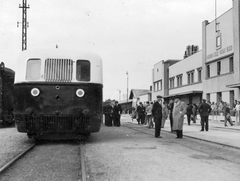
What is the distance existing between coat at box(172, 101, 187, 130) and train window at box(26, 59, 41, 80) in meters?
5.28

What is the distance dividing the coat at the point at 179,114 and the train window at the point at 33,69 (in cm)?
528

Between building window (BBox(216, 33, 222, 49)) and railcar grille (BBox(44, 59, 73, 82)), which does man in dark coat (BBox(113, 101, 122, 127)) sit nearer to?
railcar grille (BBox(44, 59, 73, 82))

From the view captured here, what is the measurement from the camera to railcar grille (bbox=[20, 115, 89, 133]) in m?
9.77

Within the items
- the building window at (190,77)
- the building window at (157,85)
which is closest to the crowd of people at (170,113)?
the building window at (190,77)

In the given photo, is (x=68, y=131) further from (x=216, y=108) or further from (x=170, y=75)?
(x=170, y=75)

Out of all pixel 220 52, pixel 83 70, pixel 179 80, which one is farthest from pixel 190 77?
pixel 83 70

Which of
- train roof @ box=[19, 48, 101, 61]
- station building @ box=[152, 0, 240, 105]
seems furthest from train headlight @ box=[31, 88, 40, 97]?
station building @ box=[152, 0, 240, 105]

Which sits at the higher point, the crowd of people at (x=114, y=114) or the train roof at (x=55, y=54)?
the train roof at (x=55, y=54)

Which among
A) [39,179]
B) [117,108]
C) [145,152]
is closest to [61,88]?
[145,152]

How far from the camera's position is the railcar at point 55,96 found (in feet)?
32.2

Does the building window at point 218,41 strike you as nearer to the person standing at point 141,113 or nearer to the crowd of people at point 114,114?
the person standing at point 141,113

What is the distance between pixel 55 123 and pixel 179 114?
475 centimetres

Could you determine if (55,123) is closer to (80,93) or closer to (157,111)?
(80,93)

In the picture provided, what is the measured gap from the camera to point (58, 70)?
10.1m
